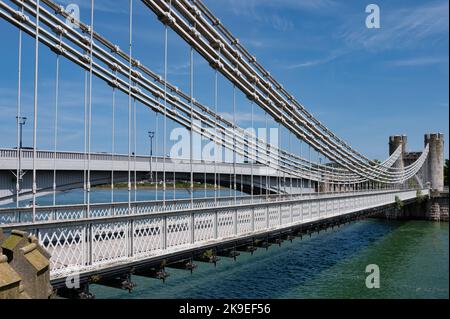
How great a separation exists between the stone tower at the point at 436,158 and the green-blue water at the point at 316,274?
38.7 metres

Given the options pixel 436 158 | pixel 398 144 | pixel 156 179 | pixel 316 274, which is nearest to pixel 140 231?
pixel 156 179

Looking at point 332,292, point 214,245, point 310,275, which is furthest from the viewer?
point 310,275

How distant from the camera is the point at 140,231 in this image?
1205cm

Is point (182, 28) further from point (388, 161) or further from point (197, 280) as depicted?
point (388, 161)

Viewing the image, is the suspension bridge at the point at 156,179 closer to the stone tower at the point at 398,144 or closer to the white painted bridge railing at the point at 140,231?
the white painted bridge railing at the point at 140,231

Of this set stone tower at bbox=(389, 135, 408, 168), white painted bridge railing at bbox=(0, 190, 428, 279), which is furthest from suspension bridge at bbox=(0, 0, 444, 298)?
stone tower at bbox=(389, 135, 408, 168)

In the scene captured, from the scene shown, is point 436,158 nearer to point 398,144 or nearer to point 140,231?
point 398,144

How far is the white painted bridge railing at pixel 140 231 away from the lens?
9875 millimetres

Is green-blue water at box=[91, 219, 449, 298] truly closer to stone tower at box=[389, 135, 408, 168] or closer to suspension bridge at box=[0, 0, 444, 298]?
suspension bridge at box=[0, 0, 444, 298]

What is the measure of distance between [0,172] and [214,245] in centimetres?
1309

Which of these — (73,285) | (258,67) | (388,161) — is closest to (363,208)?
(258,67)

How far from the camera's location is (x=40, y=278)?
715 centimetres

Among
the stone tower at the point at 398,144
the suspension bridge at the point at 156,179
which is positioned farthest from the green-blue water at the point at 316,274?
the stone tower at the point at 398,144

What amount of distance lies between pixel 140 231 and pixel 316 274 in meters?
16.6
